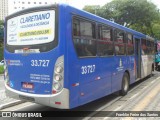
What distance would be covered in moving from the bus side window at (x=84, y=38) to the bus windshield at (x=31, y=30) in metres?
0.62

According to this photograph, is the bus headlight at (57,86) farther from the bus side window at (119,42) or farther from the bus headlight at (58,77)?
the bus side window at (119,42)

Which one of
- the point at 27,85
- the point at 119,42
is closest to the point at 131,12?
the point at 119,42

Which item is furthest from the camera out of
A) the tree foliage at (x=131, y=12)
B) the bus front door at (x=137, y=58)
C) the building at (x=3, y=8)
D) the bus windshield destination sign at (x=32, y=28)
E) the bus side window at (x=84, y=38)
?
the building at (x=3, y=8)

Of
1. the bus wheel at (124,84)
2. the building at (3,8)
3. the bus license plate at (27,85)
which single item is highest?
the building at (3,8)

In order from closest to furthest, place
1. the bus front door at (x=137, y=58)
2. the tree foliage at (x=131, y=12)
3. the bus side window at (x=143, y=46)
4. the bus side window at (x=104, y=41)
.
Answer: the bus side window at (x=104, y=41)
the bus front door at (x=137, y=58)
the bus side window at (x=143, y=46)
the tree foliage at (x=131, y=12)

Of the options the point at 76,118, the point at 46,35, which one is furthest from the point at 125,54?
the point at 46,35

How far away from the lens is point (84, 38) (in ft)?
23.6

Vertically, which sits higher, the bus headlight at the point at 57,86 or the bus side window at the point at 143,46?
the bus side window at the point at 143,46

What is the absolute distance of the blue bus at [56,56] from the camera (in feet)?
20.9

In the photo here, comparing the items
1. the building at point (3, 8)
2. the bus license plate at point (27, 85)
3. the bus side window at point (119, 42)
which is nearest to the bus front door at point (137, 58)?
the bus side window at point (119, 42)

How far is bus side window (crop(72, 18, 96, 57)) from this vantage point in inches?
268

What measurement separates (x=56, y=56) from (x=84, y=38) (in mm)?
1157

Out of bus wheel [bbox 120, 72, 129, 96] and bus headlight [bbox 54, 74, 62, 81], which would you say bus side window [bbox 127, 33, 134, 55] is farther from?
bus headlight [bbox 54, 74, 62, 81]

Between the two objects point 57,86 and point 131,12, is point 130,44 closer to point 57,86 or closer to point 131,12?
point 57,86
